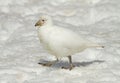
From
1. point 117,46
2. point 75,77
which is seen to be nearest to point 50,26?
point 75,77

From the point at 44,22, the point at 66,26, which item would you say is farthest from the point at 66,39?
the point at 66,26

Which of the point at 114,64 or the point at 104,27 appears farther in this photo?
the point at 104,27

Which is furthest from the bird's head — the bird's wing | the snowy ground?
the snowy ground

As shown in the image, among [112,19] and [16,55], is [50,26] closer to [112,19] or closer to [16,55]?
[16,55]

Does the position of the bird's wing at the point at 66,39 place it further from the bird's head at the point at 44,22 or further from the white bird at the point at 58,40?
the bird's head at the point at 44,22

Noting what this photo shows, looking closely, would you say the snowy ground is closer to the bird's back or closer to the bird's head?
the bird's back

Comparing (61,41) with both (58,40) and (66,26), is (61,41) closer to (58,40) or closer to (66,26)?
(58,40)
